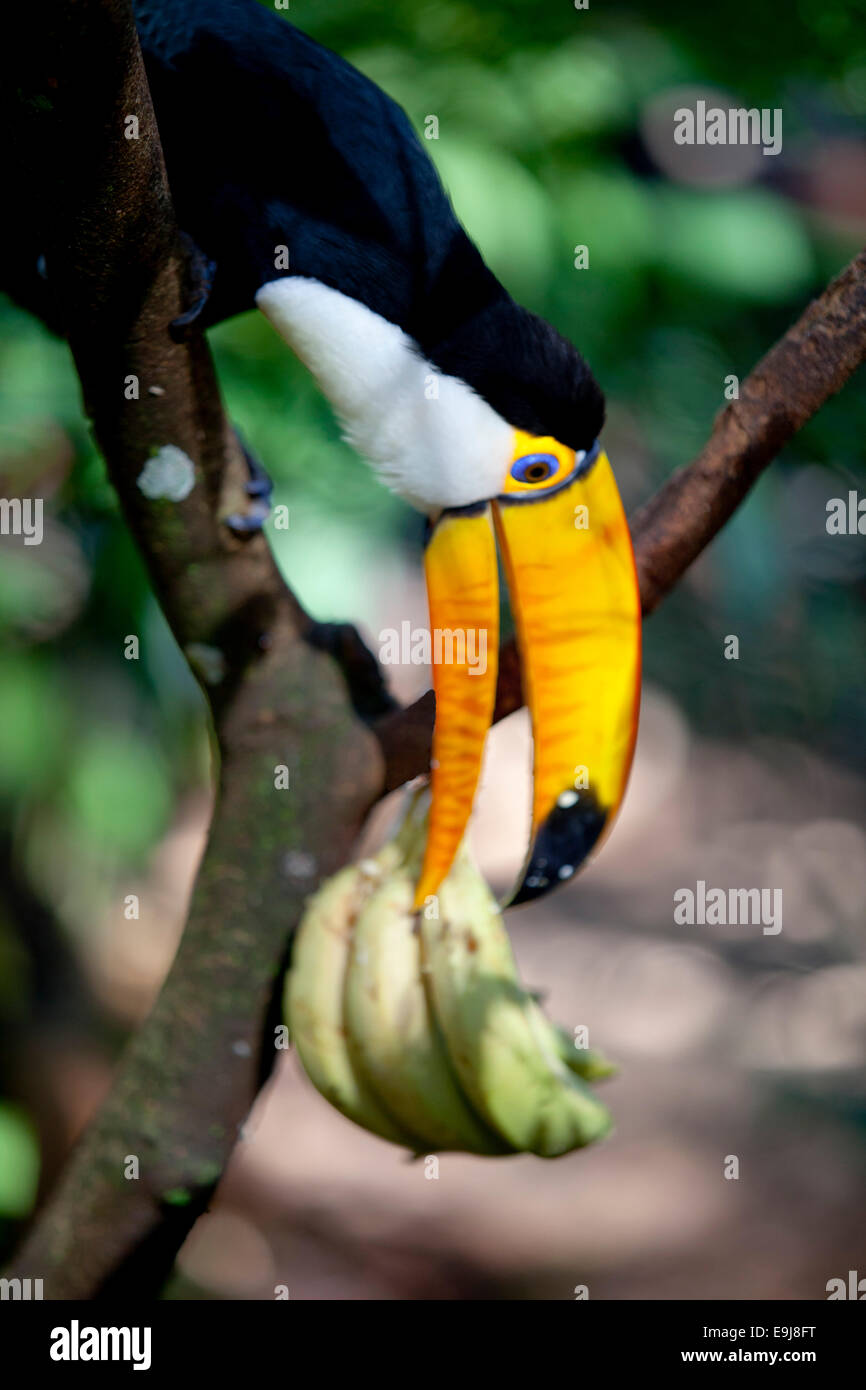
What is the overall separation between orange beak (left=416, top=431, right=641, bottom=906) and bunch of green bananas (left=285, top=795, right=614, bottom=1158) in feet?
0.14

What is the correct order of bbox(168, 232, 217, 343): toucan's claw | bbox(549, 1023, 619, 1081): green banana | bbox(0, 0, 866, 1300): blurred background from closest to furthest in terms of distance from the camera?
bbox(168, 232, 217, 343): toucan's claw
bbox(549, 1023, 619, 1081): green banana
bbox(0, 0, 866, 1300): blurred background

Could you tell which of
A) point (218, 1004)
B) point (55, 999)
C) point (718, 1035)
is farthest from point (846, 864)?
point (218, 1004)

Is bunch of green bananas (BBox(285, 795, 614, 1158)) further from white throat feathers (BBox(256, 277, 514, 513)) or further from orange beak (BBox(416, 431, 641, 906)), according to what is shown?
white throat feathers (BBox(256, 277, 514, 513))

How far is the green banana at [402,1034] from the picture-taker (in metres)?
0.87

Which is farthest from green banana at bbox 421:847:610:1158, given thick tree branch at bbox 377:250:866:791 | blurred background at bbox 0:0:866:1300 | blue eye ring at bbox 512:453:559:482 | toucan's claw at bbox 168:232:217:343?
blurred background at bbox 0:0:866:1300

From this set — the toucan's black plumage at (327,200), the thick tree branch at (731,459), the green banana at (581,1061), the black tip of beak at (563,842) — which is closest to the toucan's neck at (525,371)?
the toucan's black plumage at (327,200)

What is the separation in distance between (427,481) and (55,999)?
150 cm

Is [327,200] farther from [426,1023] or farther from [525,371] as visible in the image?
[426,1023]

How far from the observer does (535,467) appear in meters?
0.85

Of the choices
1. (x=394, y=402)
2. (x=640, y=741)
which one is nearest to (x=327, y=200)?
(x=394, y=402)

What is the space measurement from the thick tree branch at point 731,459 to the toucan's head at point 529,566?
7 cm

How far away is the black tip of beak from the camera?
2.68 feet

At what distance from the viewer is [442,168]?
4.43ft

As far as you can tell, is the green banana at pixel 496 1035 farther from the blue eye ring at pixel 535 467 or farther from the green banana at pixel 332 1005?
the blue eye ring at pixel 535 467
